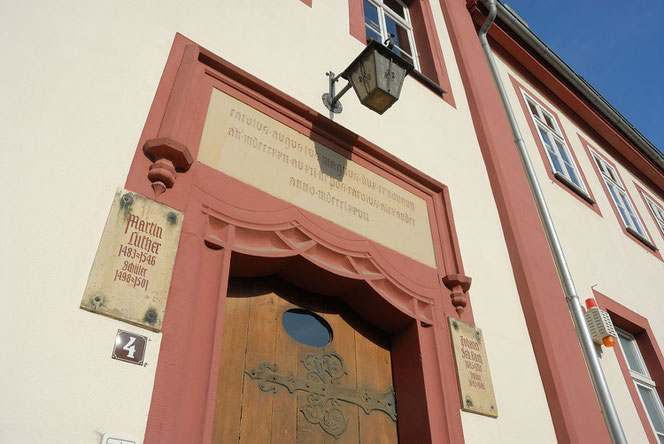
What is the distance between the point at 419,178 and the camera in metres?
4.29

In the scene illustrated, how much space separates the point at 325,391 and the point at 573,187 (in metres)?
4.71

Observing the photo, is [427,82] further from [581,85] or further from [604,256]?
[581,85]

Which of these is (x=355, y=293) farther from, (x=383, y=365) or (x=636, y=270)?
(x=636, y=270)

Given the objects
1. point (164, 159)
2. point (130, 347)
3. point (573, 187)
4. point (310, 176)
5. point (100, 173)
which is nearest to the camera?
point (130, 347)

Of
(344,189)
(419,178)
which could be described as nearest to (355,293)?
(344,189)

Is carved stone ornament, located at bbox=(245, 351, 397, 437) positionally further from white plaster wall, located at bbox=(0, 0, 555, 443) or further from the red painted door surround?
white plaster wall, located at bbox=(0, 0, 555, 443)

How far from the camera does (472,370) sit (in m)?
3.54

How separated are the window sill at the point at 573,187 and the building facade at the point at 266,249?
996 millimetres

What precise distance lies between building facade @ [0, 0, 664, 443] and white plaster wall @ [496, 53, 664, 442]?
0.09m

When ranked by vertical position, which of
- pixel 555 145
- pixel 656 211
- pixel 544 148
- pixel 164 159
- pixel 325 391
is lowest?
pixel 325 391

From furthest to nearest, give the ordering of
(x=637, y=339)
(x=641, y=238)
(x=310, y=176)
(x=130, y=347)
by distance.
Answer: (x=641, y=238) < (x=637, y=339) < (x=310, y=176) < (x=130, y=347)

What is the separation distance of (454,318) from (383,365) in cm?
60

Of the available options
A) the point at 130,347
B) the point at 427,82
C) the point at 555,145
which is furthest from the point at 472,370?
the point at 555,145

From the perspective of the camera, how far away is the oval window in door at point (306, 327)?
317cm
